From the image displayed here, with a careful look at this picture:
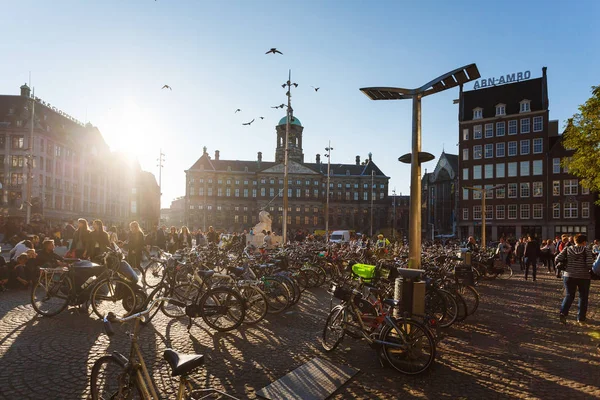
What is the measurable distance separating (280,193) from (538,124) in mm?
63682

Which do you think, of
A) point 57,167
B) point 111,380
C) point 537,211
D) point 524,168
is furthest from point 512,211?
point 57,167

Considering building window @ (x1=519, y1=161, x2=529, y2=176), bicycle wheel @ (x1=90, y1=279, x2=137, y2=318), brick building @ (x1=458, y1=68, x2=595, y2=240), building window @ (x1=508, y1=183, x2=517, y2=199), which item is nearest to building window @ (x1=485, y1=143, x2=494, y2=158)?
brick building @ (x1=458, y1=68, x2=595, y2=240)

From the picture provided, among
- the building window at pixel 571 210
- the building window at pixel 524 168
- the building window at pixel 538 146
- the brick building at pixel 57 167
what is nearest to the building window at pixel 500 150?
the building window at pixel 524 168

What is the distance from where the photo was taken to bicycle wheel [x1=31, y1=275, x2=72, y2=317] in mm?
8977

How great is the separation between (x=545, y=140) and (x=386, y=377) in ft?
185

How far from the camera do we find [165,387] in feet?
17.2

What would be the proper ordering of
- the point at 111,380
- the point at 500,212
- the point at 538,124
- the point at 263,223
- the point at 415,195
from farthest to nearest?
1. the point at 500,212
2. the point at 538,124
3. the point at 263,223
4. the point at 415,195
5. the point at 111,380

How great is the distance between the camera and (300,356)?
662cm

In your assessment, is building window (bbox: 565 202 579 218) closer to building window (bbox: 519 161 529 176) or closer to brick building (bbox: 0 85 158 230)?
building window (bbox: 519 161 529 176)

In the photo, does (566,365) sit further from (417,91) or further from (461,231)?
(461,231)

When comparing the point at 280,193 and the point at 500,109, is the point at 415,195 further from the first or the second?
the point at 280,193

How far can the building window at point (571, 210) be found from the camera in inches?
2034

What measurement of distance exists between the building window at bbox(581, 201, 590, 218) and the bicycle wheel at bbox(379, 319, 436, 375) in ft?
178

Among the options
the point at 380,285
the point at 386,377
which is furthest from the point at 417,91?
the point at 386,377
